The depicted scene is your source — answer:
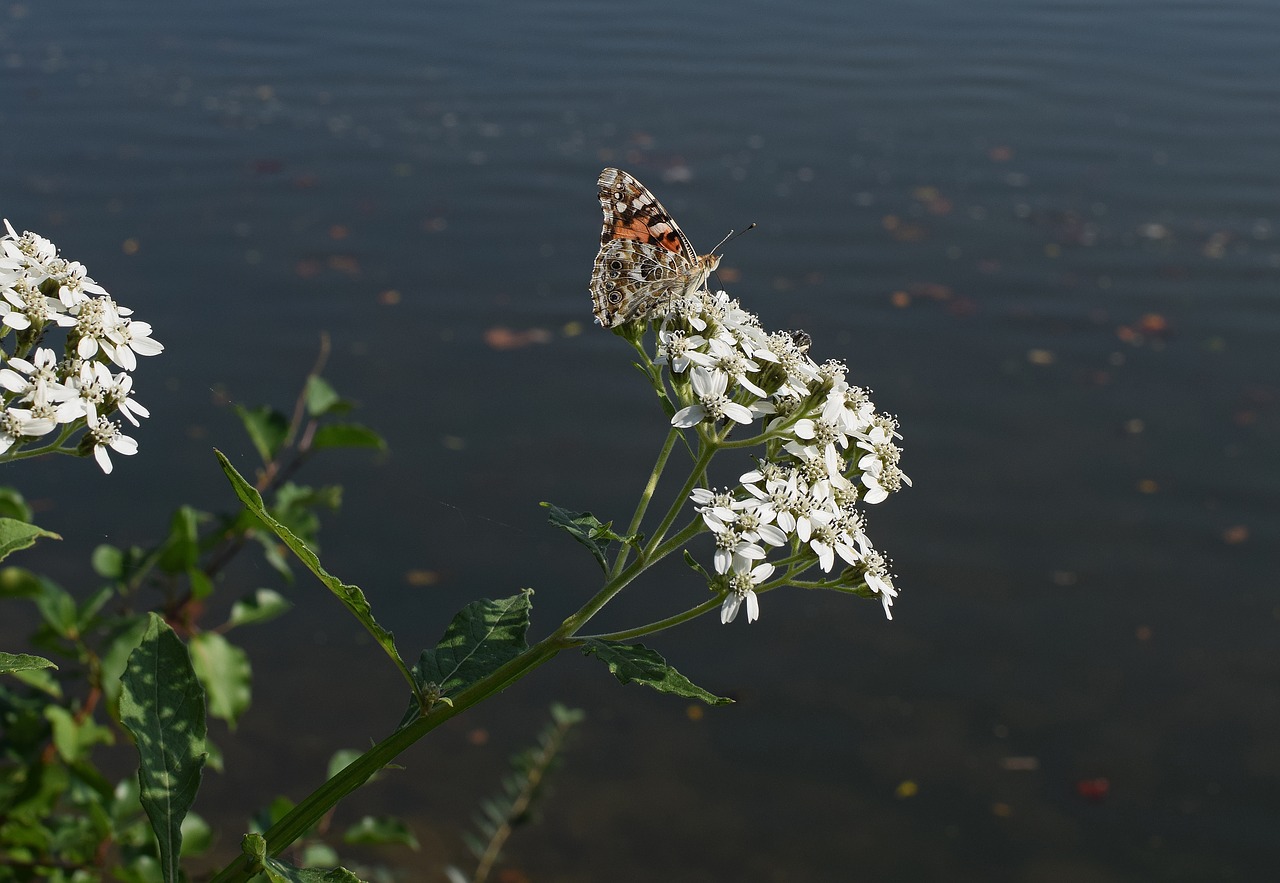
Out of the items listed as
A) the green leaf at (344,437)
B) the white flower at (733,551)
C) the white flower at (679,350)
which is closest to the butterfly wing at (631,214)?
the white flower at (679,350)

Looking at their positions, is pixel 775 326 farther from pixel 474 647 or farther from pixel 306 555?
pixel 306 555

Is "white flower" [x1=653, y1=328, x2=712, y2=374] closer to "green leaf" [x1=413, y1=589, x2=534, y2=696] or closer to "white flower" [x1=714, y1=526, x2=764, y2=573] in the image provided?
"white flower" [x1=714, y1=526, x2=764, y2=573]

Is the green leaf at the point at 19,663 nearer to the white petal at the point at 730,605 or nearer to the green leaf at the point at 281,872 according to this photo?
the green leaf at the point at 281,872

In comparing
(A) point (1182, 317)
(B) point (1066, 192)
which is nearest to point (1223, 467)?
(A) point (1182, 317)

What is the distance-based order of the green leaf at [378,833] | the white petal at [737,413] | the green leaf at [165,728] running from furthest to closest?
1. the green leaf at [378,833]
2. the white petal at [737,413]
3. the green leaf at [165,728]

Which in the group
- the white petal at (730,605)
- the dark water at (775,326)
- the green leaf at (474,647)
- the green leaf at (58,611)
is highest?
the green leaf at (474,647)

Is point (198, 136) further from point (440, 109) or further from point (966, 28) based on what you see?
point (966, 28)

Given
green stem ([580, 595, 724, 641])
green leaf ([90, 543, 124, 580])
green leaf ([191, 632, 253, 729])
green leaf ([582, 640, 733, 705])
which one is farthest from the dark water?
green leaf ([582, 640, 733, 705])
